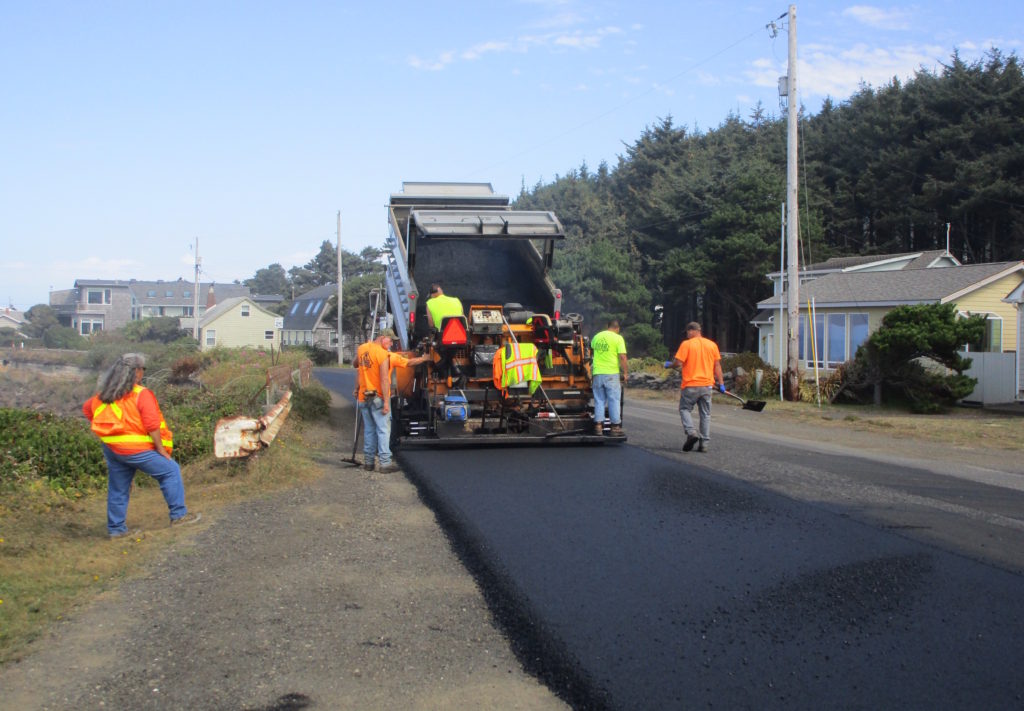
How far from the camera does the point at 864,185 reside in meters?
39.8

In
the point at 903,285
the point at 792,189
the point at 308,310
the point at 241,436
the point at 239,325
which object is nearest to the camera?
the point at 241,436

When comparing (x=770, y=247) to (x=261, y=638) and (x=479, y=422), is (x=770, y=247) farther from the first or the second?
(x=261, y=638)

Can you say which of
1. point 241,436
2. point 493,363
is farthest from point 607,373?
point 241,436

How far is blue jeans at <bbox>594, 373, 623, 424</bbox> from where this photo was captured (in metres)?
10.9

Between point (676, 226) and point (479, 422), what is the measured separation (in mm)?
33294

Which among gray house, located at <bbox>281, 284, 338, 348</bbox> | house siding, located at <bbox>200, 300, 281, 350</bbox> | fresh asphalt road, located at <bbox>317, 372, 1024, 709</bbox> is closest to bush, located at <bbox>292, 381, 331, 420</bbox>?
fresh asphalt road, located at <bbox>317, 372, 1024, 709</bbox>

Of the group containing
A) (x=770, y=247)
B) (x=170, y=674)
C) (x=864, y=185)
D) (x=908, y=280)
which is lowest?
(x=170, y=674)

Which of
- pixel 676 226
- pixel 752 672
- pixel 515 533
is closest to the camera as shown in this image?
pixel 752 672

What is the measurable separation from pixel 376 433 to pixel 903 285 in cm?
1842

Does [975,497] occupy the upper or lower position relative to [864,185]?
lower

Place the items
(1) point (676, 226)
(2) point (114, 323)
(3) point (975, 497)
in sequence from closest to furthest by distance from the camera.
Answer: (3) point (975, 497) → (1) point (676, 226) → (2) point (114, 323)

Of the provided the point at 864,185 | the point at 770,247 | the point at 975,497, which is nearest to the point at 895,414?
the point at 975,497

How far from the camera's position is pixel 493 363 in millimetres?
10844

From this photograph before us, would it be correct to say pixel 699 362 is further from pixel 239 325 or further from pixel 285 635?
pixel 239 325
